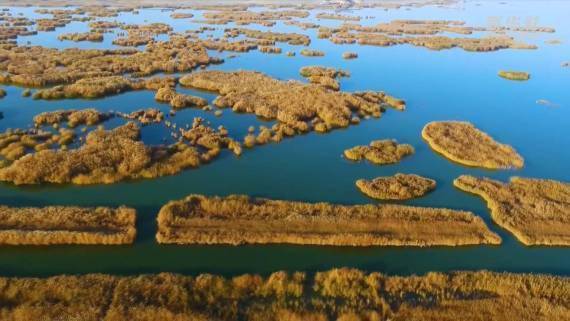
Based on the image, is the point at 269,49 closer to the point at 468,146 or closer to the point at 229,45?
the point at 229,45

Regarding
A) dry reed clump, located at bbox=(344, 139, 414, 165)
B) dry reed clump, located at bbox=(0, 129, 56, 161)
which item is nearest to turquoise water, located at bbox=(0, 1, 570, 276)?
dry reed clump, located at bbox=(344, 139, 414, 165)

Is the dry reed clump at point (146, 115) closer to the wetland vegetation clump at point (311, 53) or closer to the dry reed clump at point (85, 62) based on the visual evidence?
the dry reed clump at point (85, 62)

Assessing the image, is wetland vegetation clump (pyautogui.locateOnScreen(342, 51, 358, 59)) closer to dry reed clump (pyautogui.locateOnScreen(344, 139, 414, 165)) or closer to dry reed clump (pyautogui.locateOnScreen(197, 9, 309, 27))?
dry reed clump (pyautogui.locateOnScreen(344, 139, 414, 165))

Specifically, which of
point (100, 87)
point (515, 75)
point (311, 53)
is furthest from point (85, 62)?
point (515, 75)

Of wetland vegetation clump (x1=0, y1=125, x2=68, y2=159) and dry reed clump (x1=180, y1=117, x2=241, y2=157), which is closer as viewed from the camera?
wetland vegetation clump (x1=0, y1=125, x2=68, y2=159)

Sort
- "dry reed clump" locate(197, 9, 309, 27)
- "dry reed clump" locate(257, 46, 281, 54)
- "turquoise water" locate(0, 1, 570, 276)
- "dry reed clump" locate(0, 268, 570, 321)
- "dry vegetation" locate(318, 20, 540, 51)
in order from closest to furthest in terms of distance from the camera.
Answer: "dry reed clump" locate(0, 268, 570, 321) < "turquoise water" locate(0, 1, 570, 276) < "dry reed clump" locate(257, 46, 281, 54) < "dry vegetation" locate(318, 20, 540, 51) < "dry reed clump" locate(197, 9, 309, 27)
